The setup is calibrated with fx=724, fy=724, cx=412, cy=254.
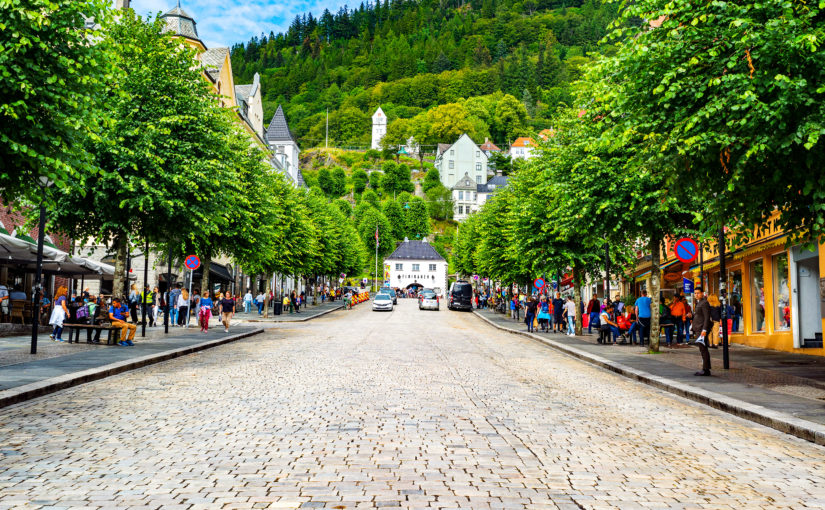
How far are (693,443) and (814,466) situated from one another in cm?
126

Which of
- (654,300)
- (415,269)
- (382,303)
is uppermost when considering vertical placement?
(415,269)

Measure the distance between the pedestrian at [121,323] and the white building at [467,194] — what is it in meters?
143

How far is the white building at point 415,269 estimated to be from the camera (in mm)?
136375

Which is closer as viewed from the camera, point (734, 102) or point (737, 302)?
point (734, 102)

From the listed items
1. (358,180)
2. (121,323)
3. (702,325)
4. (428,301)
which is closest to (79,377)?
(121,323)

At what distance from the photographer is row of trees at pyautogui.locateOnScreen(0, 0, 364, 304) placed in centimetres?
1089

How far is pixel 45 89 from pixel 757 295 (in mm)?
21938

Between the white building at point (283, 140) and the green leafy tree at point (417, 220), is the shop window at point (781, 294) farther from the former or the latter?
the green leafy tree at point (417, 220)

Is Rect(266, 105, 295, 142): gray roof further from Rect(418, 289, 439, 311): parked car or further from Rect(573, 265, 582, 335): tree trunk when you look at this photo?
Rect(573, 265, 582, 335): tree trunk

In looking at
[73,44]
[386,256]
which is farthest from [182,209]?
[386,256]

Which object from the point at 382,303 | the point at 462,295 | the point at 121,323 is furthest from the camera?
the point at 462,295

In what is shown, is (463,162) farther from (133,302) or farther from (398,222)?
(133,302)

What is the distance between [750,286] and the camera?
2478 cm

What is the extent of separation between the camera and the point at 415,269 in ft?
448
